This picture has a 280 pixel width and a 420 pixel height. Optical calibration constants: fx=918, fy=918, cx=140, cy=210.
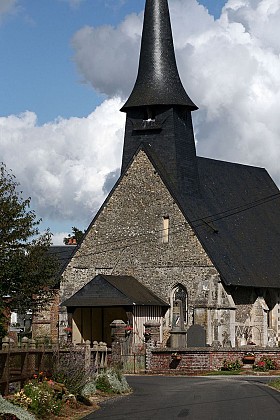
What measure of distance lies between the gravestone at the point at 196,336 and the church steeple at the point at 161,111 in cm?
801

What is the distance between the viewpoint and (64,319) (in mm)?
46531

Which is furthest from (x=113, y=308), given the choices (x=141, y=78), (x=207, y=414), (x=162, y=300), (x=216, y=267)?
(x=207, y=414)

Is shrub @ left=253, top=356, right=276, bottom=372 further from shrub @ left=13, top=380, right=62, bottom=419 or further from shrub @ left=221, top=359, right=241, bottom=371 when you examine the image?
shrub @ left=13, top=380, right=62, bottom=419

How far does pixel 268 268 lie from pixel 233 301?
4.12m

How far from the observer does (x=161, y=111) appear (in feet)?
155

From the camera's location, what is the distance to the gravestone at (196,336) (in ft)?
135

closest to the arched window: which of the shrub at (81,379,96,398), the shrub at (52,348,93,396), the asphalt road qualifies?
the asphalt road

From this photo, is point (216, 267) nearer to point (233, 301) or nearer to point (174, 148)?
point (233, 301)

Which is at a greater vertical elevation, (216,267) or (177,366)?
(216,267)

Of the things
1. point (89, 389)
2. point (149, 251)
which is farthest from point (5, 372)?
point (149, 251)

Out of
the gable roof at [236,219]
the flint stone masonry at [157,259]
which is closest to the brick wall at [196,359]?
the flint stone masonry at [157,259]

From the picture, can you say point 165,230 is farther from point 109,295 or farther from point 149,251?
point 109,295

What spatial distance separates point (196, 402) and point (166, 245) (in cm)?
2417

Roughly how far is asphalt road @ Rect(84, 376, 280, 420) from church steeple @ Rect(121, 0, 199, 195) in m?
18.1
